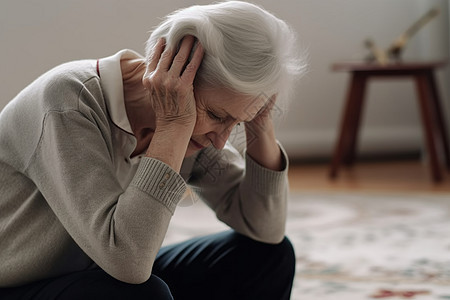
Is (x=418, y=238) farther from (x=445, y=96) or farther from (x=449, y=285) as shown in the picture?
(x=445, y=96)

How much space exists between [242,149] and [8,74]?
143 centimetres

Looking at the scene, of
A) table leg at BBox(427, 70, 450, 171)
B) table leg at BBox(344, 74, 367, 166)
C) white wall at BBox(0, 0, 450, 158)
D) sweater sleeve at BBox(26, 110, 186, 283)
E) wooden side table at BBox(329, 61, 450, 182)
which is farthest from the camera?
white wall at BBox(0, 0, 450, 158)

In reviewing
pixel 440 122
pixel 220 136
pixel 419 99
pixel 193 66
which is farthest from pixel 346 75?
pixel 193 66

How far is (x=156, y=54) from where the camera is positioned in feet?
3.83

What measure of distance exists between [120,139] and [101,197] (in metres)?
0.18

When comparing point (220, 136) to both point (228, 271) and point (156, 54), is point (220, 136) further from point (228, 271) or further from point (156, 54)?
point (228, 271)

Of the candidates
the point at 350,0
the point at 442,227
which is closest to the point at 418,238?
the point at 442,227

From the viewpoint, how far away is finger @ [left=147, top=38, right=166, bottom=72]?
1.17 meters

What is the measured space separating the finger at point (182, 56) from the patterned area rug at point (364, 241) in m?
0.83

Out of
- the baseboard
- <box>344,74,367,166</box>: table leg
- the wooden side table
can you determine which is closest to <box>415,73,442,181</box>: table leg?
the wooden side table

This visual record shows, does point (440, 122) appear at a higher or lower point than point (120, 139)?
lower

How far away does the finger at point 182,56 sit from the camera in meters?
1.13

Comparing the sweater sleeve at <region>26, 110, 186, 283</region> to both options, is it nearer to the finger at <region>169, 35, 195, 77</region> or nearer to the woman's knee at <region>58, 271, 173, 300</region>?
the woman's knee at <region>58, 271, 173, 300</region>

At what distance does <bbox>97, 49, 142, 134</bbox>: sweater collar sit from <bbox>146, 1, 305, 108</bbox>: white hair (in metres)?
0.11
